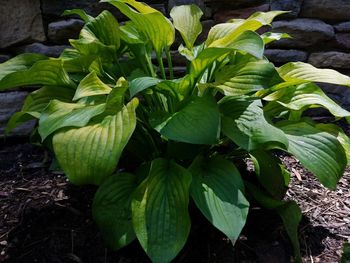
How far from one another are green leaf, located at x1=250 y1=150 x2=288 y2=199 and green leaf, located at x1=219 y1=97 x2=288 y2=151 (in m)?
0.08

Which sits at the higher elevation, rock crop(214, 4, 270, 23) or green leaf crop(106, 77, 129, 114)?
green leaf crop(106, 77, 129, 114)

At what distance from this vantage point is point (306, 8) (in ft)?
7.86

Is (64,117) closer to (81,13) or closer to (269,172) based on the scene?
(81,13)

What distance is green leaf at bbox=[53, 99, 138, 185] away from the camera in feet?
4.12

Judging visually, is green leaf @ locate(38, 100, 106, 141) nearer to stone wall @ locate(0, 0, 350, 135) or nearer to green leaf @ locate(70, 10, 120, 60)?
green leaf @ locate(70, 10, 120, 60)

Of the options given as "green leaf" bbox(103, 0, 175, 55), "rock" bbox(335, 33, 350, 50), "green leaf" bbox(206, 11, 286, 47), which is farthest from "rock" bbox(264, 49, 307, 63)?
"green leaf" bbox(103, 0, 175, 55)

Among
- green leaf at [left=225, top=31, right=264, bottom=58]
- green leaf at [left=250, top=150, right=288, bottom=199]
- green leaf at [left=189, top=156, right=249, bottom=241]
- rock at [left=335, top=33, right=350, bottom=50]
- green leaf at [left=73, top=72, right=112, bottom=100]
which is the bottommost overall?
green leaf at [left=250, top=150, right=288, bottom=199]

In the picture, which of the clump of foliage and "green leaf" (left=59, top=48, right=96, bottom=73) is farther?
"green leaf" (left=59, top=48, right=96, bottom=73)

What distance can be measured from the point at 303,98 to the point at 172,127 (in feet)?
2.03

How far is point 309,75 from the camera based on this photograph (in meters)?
1.71

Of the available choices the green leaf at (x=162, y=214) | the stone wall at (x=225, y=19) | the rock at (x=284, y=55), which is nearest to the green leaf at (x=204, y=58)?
the green leaf at (x=162, y=214)

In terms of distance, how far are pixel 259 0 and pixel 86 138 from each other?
57.8 inches

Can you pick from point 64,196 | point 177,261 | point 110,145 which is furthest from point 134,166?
point 110,145

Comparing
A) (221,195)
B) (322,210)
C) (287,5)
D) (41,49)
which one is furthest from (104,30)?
(322,210)
